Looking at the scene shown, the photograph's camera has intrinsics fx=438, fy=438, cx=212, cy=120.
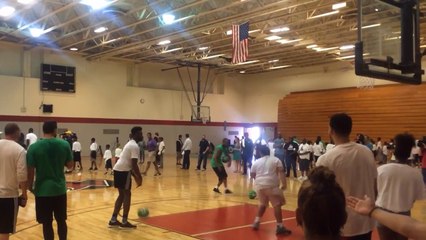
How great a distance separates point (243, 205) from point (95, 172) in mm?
9335

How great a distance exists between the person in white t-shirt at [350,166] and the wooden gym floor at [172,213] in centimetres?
374

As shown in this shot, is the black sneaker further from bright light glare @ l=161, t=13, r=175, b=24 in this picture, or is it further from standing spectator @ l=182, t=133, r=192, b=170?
standing spectator @ l=182, t=133, r=192, b=170

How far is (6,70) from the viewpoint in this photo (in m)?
22.8

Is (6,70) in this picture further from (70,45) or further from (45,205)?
(45,205)

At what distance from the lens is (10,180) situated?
16.5ft

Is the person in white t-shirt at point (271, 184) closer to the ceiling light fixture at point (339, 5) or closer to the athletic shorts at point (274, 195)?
the athletic shorts at point (274, 195)

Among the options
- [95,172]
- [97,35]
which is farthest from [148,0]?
[95,172]

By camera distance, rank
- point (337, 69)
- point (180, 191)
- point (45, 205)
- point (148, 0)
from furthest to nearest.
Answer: point (337, 69) < point (148, 0) < point (180, 191) < point (45, 205)

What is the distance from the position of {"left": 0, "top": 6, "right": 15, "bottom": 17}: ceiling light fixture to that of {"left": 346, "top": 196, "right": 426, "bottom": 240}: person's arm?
17639 millimetres

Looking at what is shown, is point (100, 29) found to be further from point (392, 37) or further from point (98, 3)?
point (392, 37)

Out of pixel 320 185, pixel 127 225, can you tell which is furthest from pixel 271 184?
pixel 320 185

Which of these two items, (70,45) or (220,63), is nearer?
(70,45)

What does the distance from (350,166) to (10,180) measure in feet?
12.3

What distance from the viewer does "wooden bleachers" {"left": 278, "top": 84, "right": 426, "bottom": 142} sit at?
2264 centimetres
